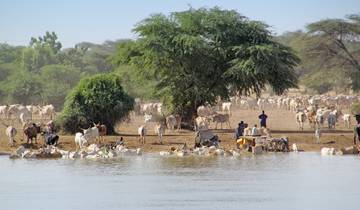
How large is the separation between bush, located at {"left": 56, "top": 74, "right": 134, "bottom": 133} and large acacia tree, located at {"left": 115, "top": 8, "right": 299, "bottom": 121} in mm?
2594

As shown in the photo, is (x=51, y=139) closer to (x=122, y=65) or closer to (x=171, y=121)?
(x=171, y=121)

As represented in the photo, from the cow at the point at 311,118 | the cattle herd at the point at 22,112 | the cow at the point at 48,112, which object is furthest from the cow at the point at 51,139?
the cow at the point at 48,112

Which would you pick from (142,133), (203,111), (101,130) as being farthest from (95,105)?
(203,111)

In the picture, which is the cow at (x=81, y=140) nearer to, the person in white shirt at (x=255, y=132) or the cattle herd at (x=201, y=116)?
the cattle herd at (x=201, y=116)

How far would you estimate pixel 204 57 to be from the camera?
3934cm

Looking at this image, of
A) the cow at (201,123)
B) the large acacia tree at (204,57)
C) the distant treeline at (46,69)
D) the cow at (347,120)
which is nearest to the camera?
the cow at (201,123)

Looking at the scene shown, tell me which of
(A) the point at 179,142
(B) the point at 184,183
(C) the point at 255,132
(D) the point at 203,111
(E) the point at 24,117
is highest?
(D) the point at 203,111

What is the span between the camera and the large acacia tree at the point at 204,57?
39.0m

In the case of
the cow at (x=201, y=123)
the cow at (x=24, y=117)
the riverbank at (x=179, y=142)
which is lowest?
the riverbank at (x=179, y=142)

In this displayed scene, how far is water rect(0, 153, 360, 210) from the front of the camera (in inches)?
Result: 780

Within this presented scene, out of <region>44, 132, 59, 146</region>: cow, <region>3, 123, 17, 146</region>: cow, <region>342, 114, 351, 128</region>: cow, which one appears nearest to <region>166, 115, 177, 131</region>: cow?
<region>44, 132, 59, 146</region>: cow

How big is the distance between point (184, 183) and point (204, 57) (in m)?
16.4

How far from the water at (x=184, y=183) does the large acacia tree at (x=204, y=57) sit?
8.65 meters

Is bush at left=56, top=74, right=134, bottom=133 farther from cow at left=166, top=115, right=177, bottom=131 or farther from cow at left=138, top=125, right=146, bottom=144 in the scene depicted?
cow at left=138, top=125, right=146, bottom=144
